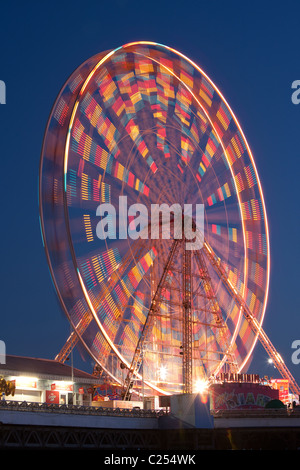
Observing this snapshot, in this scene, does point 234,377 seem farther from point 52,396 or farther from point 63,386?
point 52,396

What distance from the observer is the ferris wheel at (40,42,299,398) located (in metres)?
38.8

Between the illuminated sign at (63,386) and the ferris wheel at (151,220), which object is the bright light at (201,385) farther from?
the illuminated sign at (63,386)

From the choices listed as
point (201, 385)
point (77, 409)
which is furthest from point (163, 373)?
point (77, 409)

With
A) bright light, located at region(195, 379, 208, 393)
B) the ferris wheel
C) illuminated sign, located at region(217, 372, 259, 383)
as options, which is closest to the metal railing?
the ferris wheel

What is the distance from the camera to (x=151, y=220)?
4509cm

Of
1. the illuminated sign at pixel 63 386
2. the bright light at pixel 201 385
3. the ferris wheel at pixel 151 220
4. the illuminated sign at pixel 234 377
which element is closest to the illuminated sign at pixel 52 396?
the illuminated sign at pixel 63 386

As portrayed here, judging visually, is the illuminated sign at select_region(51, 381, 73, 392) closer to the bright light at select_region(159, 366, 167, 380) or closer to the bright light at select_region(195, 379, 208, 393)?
the bright light at select_region(159, 366, 167, 380)

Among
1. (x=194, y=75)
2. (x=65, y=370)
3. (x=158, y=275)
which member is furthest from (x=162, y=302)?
(x=194, y=75)

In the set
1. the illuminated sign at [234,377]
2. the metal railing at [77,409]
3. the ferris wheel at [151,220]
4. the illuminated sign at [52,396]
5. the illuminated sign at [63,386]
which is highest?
the ferris wheel at [151,220]

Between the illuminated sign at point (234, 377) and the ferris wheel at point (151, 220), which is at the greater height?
the ferris wheel at point (151, 220)

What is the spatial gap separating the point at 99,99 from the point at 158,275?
11554mm

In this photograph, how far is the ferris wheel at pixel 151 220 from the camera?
38.8m

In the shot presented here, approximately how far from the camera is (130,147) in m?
43.4
